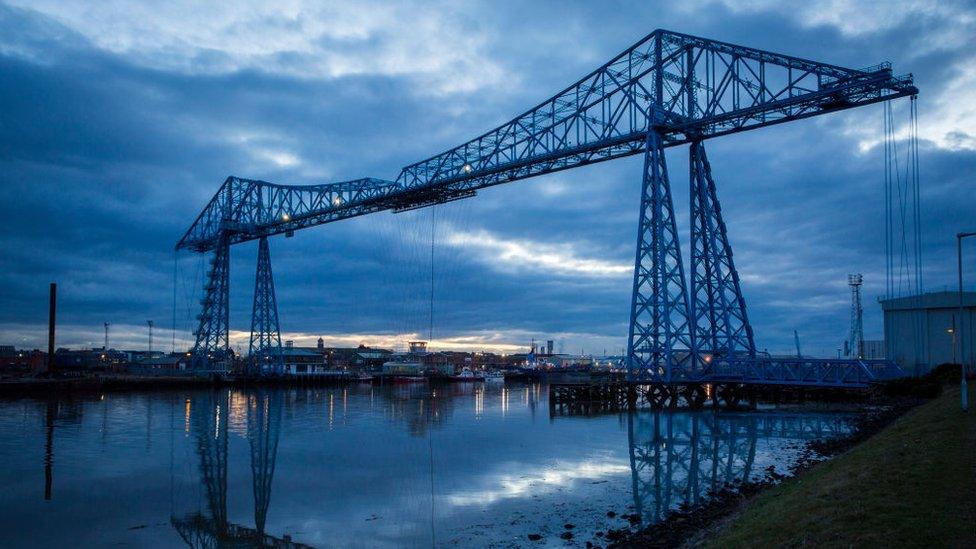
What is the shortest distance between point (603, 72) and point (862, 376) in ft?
89.2

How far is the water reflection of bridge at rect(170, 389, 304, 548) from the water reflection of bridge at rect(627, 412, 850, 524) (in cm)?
1021

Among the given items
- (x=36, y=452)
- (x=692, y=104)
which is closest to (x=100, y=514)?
(x=36, y=452)

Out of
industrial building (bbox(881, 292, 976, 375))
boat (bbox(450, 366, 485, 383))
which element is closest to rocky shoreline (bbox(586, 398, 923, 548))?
industrial building (bbox(881, 292, 976, 375))

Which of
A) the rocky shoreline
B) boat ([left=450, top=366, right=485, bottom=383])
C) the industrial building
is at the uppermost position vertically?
the industrial building

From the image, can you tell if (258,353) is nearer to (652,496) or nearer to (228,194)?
(228,194)

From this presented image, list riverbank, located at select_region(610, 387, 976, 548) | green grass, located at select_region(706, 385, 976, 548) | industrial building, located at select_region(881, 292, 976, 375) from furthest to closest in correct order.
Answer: industrial building, located at select_region(881, 292, 976, 375) → riverbank, located at select_region(610, 387, 976, 548) → green grass, located at select_region(706, 385, 976, 548)

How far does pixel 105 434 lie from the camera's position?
117 feet

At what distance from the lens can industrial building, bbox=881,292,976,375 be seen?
49.0m

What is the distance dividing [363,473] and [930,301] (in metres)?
46.2

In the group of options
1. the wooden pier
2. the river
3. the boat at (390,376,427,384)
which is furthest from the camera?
the boat at (390,376,427,384)

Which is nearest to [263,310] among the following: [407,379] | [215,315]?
[215,315]

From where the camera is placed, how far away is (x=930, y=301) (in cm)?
5106

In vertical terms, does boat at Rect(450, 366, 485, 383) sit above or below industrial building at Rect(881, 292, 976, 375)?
below

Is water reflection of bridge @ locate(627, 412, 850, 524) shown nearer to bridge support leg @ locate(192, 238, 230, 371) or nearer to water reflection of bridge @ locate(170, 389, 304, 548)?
water reflection of bridge @ locate(170, 389, 304, 548)
